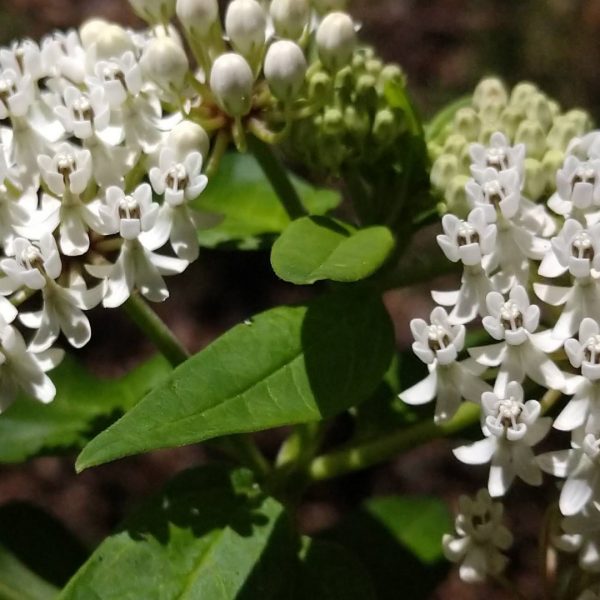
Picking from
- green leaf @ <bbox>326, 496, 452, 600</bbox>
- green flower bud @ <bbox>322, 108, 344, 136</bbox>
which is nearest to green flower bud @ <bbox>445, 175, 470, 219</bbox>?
green flower bud @ <bbox>322, 108, 344, 136</bbox>

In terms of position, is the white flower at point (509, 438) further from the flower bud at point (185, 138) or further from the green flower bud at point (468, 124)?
the flower bud at point (185, 138)

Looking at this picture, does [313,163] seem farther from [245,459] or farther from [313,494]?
[313,494]

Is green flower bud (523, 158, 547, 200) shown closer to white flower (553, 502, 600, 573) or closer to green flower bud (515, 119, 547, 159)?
green flower bud (515, 119, 547, 159)

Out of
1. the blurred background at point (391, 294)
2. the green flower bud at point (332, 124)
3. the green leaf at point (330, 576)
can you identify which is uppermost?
the green flower bud at point (332, 124)

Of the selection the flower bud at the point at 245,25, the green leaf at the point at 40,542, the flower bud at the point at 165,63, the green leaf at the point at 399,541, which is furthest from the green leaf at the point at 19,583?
the flower bud at the point at 245,25

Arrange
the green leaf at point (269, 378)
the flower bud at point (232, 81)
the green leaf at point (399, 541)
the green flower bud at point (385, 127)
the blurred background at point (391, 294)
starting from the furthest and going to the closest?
the blurred background at point (391, 294) < the green leaf at point (399, 541) < the green flower bud at point (385, 127) < the flower bud at point (232, 81) < the green leaf at point (269, 378)

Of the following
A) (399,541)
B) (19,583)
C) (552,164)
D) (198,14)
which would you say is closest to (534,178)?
(552,164)
